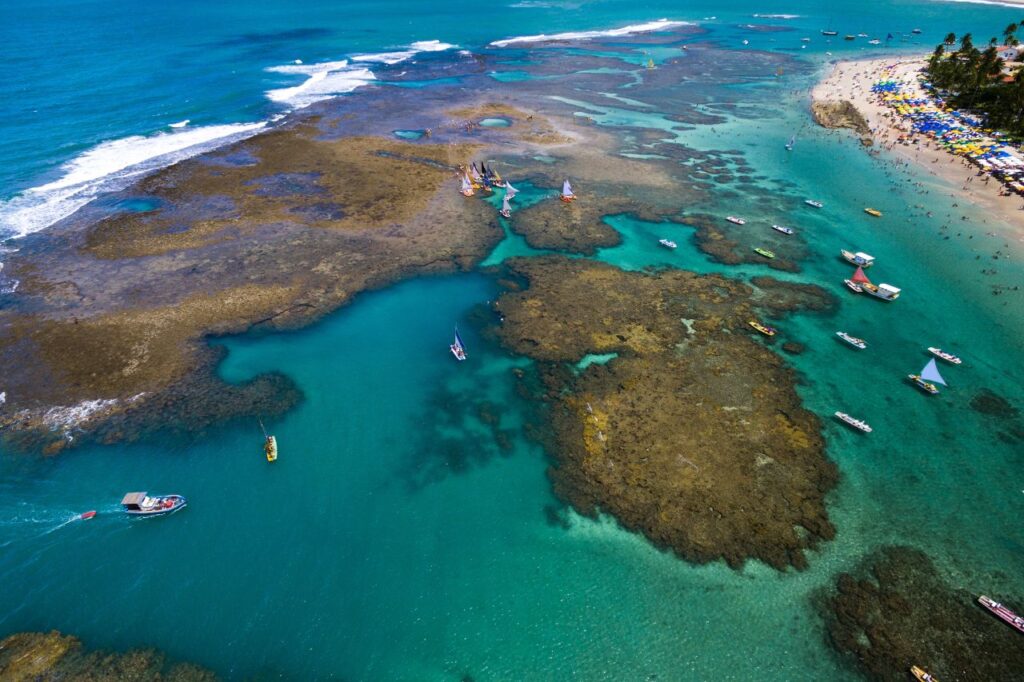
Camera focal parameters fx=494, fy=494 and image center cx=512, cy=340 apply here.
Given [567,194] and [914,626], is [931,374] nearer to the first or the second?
[914,626]

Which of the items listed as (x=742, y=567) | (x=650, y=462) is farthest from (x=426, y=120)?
(x=742, y=567)

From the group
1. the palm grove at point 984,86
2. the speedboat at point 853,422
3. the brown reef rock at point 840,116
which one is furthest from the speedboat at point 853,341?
the palm grove at point 984,86

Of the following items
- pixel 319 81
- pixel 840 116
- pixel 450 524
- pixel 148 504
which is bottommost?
pixel 450 524

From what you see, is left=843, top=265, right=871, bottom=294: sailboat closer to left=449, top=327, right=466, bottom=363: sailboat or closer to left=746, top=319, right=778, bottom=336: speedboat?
left=746, top=319, right=778, bottom=336: speedboat

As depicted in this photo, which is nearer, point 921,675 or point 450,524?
point 921,675

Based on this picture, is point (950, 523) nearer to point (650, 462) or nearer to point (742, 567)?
point (742, 567)

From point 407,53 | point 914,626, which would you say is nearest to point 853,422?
point 914,626
